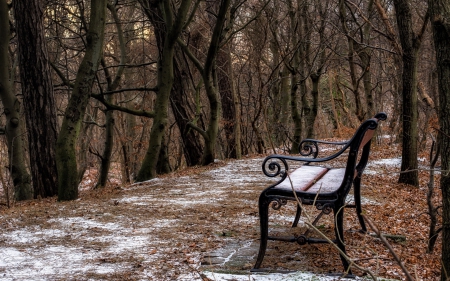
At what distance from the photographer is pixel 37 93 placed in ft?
28.5

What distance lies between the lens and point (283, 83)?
21.1m

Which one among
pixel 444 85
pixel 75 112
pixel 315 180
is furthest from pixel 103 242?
pixel 75 112

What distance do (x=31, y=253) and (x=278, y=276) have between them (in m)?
2.26

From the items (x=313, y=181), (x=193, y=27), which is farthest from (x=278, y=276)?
(x=193, y=27)

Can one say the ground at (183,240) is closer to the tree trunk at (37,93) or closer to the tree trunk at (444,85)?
the tree trunk at (444,85)

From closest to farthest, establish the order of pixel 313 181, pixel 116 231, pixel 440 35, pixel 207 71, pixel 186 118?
pixel 440 35, pixel 313 181, pixel 116 231, pixel 207 71, pixel 186 118

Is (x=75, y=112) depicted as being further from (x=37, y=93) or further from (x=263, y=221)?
(x=263, y=221)

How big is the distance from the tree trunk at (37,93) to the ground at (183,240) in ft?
7.06

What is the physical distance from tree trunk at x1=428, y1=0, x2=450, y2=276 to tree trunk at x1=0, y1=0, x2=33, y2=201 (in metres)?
8.90

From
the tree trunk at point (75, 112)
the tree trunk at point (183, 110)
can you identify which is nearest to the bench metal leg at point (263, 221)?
the tree trunk at point (75, 112)

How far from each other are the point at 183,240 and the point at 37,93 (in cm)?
535

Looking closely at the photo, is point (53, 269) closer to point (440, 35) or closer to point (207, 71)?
point (440, 35)

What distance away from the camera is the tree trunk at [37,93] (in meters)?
8.62

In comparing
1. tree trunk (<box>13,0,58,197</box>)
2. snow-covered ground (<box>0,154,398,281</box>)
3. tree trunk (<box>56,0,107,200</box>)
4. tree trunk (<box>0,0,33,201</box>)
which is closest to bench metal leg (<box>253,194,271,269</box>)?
snow-covered ground (<box>0,154,398,281</box>)
